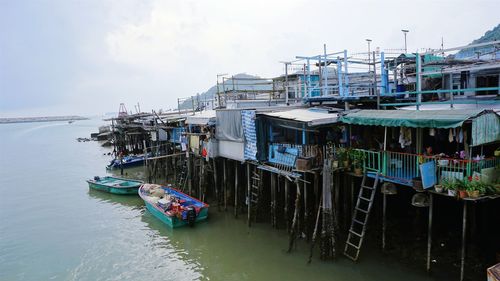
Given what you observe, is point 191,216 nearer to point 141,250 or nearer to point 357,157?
point 141,250

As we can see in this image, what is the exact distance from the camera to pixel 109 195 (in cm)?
2472

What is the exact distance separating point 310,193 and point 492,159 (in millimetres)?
7615

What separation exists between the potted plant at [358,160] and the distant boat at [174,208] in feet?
25.6

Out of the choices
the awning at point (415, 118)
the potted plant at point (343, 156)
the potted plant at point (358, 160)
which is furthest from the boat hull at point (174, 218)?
the awning at point (415, 118)

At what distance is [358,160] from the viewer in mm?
12633

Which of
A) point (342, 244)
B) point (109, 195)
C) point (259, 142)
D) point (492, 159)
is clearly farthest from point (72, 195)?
point (492, 159)

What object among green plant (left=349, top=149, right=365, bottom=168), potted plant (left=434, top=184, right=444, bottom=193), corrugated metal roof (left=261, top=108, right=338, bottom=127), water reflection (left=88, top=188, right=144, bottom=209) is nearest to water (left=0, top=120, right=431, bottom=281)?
water reflection (left=88, top=188, right=144, bottom=209)

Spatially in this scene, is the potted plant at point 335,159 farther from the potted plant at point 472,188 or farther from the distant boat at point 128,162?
the distant boat at point 128,162

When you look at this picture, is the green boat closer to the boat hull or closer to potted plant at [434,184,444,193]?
the boat hull

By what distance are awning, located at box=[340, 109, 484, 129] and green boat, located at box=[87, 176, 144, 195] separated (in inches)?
624

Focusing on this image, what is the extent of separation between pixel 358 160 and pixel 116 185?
17.8m

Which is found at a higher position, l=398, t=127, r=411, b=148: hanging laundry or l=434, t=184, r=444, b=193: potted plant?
l=398, t=127, r=411, b=148: hanging laundry

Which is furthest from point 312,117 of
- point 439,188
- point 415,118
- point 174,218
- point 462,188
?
point 174,218

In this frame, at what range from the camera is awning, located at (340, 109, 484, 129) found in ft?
32.1
